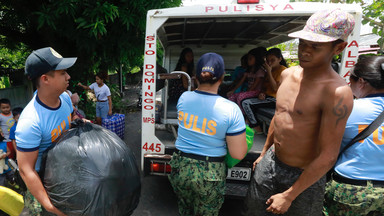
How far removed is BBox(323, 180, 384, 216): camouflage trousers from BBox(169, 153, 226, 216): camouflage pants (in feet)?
2.77

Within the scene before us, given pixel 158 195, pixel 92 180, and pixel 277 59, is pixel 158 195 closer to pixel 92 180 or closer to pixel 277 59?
pixel 92 180

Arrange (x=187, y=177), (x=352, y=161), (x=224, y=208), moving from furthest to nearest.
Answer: (x=224, y=208) < (x=187, y=177) < (x=352, y=161)

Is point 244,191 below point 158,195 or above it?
above

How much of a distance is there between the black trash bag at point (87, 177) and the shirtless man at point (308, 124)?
3.37 ft

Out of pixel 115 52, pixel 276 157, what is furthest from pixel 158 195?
pixel 115 52

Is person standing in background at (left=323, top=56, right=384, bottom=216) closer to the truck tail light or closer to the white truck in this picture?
Answer: the white truck

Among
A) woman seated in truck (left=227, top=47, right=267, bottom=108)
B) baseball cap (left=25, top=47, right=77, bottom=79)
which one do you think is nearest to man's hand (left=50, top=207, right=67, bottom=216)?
baseball cap (left=25, top=47, right=77, bottom=79)

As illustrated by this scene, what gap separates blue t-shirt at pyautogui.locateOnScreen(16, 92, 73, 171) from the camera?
1338 millimetres

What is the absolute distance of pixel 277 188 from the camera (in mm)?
1696

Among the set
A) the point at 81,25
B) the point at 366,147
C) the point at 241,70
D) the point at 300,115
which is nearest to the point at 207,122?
the point at 300,115

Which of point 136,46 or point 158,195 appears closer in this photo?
point 158,195

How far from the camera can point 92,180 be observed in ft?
4.19

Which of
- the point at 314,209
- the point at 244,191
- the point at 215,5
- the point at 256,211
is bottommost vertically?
the point at 244,191

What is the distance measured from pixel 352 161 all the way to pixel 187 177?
1.21 m
